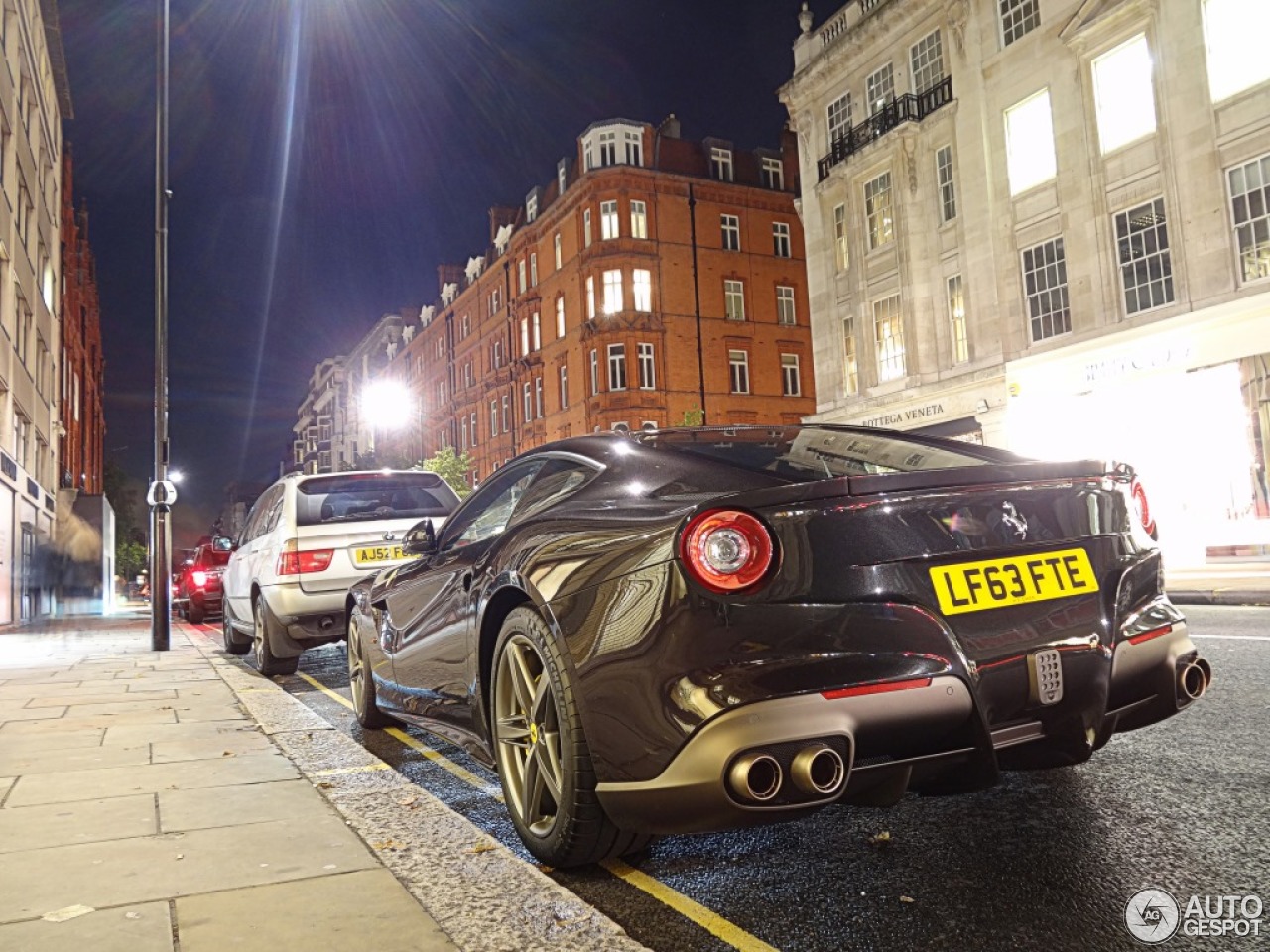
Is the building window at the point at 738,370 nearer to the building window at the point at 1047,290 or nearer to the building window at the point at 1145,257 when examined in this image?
the building window at the point at 1047,290

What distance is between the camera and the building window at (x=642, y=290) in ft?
129

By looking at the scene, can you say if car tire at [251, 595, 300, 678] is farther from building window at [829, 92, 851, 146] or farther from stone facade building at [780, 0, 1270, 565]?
building window at [829, 92, 851, 146]

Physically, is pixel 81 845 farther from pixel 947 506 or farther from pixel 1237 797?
pixel 1237 797

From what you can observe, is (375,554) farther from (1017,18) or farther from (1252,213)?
(1017,18)

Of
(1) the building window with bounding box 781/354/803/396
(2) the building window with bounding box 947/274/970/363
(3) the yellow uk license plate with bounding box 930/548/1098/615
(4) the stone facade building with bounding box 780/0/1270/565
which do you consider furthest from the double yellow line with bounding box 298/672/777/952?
(1) the building window with bounding box 781/354/803/396

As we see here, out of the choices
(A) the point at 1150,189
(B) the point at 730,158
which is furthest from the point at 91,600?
(A) the point at 1150,189

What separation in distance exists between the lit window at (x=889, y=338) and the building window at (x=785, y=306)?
19037 mm

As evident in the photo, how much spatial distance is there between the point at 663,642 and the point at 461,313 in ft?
184

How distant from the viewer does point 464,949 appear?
2.33m

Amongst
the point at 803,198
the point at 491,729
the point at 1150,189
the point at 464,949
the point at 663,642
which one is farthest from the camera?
the point at 803,198

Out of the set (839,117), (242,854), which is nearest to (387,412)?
(839,117)

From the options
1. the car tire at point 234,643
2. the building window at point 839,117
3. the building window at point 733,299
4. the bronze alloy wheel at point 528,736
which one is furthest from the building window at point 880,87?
the bronze alloy wheel at point 528,736

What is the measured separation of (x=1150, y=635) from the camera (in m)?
2.82

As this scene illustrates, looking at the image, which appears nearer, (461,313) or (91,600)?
(91,600)
